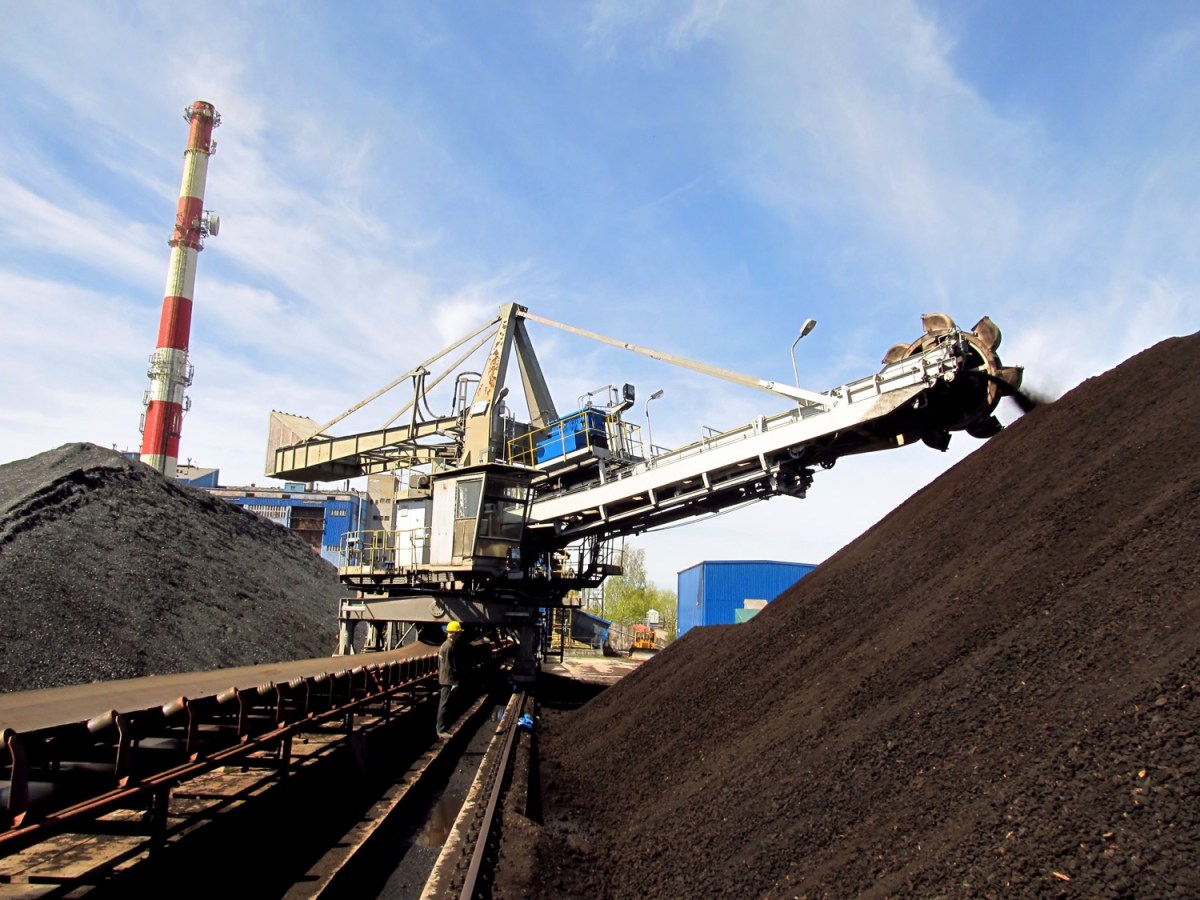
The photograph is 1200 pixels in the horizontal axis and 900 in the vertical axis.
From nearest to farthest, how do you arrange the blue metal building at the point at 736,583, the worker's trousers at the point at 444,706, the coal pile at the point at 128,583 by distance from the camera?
the worker's trousers at the point at 444,706
the coal pile at the point at 128,583
the blue metal building at the point at 736,583

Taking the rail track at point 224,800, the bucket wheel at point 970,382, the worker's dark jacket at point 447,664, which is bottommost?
the rail track at point 224,800

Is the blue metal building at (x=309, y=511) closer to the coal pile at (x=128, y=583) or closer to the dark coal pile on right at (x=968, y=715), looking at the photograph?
the coal pile at (x=128, y=583)

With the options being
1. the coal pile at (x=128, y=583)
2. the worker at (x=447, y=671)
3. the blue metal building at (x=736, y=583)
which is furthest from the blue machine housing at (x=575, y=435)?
the blue metal building at (x=736, y=583)

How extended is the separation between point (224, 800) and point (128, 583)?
32.8 ft

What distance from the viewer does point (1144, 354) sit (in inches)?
251

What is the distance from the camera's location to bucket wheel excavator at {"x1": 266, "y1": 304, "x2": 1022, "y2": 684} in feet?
29.5

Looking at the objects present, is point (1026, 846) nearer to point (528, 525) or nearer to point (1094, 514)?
point (1094, 514)

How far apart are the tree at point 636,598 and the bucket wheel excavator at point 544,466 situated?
3329cm

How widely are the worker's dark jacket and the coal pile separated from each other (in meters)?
4.80

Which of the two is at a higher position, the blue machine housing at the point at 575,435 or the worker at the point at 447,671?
the blue machine housing at the point at 575,435

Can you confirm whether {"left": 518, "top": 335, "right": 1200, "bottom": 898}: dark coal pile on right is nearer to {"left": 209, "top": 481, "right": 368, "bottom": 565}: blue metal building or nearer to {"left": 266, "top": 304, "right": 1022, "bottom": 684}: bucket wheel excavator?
{"left": 266, "top": 304, "right": 1022, "bottom": 684}: bucket wheel excavator

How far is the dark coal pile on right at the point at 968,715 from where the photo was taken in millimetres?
2803

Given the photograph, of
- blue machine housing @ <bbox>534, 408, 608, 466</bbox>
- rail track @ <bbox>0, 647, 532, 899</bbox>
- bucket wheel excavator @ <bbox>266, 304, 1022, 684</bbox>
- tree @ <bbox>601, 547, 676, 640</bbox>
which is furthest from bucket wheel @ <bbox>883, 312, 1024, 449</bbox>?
tree @ <bbox>601, 547, 676, 640</bbox>

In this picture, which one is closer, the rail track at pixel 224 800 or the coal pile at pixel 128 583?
the rail track at pixel 224 800
